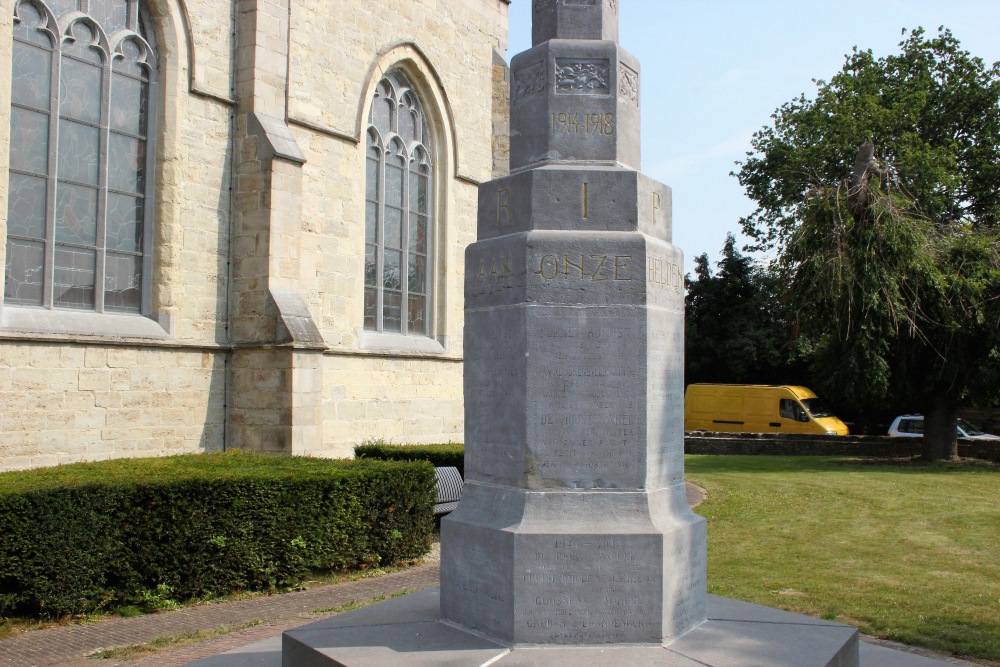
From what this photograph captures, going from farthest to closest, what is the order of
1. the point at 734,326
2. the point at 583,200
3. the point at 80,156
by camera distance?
the point at 734,326 < the point at 80,156 < the point at 583,200

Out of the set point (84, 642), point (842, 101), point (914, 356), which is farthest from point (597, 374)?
point (842, 101)

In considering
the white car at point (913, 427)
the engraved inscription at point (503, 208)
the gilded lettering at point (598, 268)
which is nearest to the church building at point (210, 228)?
the engraved inscription at point (503, 208)

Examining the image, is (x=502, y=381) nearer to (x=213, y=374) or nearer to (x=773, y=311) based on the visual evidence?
(x=213, y=374)

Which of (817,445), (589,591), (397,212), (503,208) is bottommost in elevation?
(817,445)

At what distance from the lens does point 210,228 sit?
13.0 m

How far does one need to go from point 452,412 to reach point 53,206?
8503 millimetres

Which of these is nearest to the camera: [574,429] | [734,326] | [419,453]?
[574,429]

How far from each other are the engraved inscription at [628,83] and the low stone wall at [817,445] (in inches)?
740

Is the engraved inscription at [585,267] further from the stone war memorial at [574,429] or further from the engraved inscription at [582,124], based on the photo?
the engraved inscription at [582,124]

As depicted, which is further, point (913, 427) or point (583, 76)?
point (913, 427)

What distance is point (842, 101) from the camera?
102 feet

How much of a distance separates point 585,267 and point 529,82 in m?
1.14

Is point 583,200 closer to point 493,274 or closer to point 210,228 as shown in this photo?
point 493,274

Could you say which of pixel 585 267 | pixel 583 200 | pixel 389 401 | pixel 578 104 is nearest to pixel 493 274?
pixel 585 267
